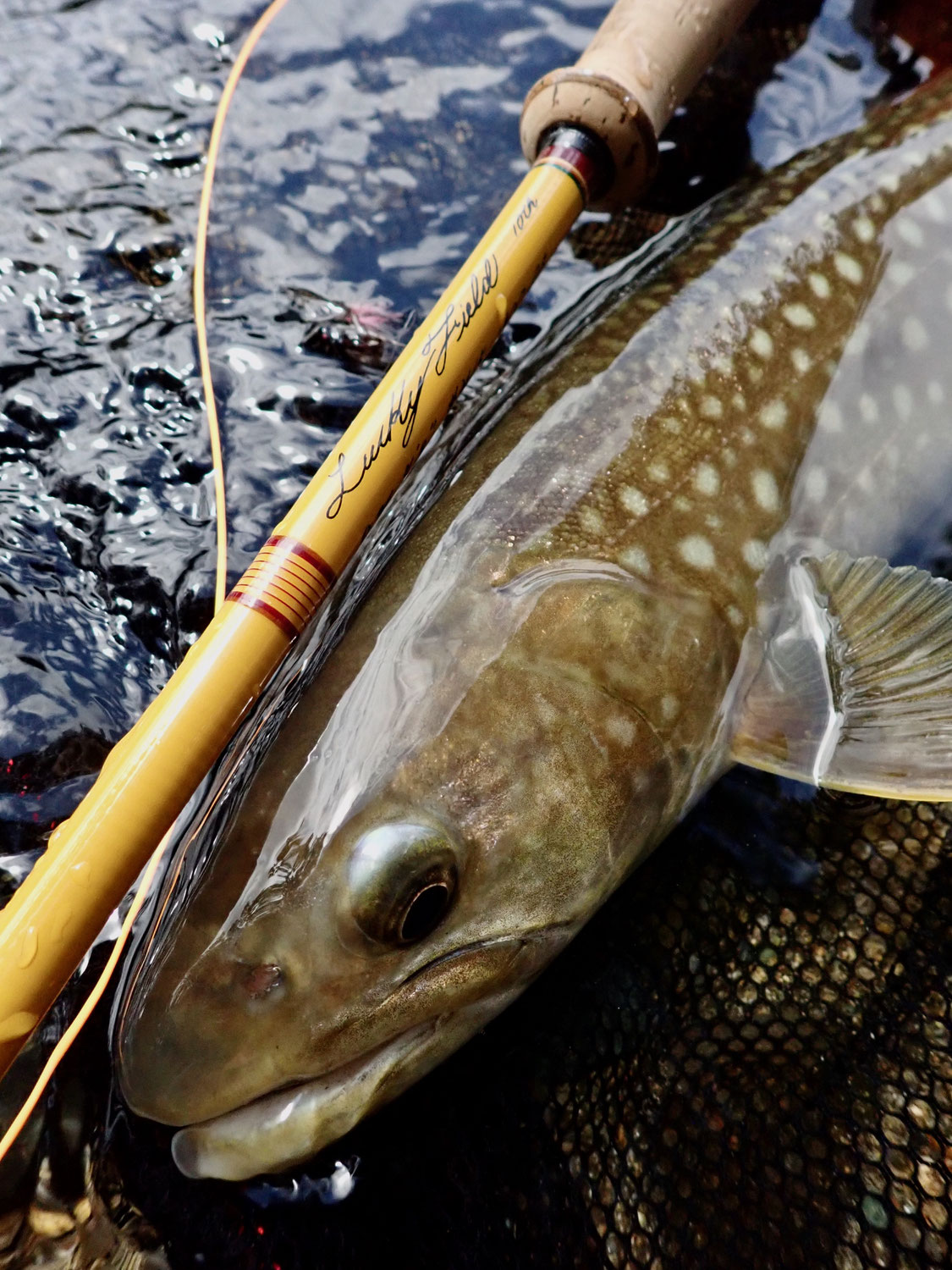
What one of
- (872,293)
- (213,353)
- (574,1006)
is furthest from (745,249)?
(574,1006)

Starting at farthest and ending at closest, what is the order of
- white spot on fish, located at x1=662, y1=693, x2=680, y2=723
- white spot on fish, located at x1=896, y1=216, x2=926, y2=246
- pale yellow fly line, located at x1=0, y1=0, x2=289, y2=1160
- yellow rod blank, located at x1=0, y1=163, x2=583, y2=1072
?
white spot on fish, located at x1=896, y1=216, x2=926, y2=246
white spot on fish, located at x1=662, y1=693, x2=680, y2=723
pale yellow fly line, located at x1=0, y1=0, x2=289, y2=1160
yellow rod blank, located at x1=0, y1=163, x2=583, y2=1072

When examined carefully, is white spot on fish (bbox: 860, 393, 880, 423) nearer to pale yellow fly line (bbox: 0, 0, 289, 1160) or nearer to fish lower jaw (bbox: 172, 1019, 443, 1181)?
pale yellow fly line (bbox: 0, 0, 289, 1160)

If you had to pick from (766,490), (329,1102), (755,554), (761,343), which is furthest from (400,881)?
(761,343)

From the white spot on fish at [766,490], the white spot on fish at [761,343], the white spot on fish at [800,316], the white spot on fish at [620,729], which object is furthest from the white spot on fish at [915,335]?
the white spot on fish at [620,729]

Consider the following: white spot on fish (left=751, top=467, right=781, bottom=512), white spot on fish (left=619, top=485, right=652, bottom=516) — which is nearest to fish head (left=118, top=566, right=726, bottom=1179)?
white spot on fish (left=619, top=485, right=652, bottom=516)

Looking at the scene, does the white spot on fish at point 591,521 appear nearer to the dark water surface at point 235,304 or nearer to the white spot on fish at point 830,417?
the white spot on fish at point 830,417
